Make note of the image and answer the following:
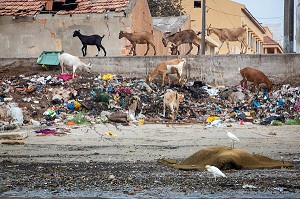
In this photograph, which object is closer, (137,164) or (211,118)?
(137,164)

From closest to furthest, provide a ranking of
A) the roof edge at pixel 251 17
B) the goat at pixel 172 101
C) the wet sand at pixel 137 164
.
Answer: the wet sand at pixel 137 164
the goat at pixel 172 101
the roof edge at pixel 251 17

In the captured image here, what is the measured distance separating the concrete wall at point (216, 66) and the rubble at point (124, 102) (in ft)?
1.33

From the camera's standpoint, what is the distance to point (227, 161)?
45.7 feet

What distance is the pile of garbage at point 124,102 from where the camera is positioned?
22.8 metres

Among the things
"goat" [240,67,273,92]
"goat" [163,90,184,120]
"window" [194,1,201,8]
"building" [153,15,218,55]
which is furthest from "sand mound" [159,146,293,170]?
"window" [194,1,201,8]

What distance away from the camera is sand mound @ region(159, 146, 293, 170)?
45.7 feet

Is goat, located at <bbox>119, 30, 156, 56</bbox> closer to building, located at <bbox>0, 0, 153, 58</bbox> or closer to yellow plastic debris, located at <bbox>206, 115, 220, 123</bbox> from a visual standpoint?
building, located at <bbox>0, 0, 153, 58</bbox>

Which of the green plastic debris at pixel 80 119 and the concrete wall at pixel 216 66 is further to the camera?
the concrete wall at pixel 216 66

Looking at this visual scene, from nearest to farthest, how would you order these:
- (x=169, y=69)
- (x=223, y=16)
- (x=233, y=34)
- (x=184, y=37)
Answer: (x=169, y=69) < (x=233, y=34) < (x=184, y=37) < (x=223, y=16)

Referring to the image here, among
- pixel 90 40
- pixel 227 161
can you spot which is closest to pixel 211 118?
pixel 90 40

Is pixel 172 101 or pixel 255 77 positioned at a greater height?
pixel 255 77

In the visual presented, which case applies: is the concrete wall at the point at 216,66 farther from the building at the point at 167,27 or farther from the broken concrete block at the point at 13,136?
the building at the point at 167,27

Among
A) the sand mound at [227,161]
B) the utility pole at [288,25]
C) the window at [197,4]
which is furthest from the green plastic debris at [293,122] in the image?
the window at [197,4]

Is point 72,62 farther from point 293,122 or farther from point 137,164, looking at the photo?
point 137,164
